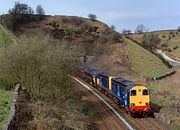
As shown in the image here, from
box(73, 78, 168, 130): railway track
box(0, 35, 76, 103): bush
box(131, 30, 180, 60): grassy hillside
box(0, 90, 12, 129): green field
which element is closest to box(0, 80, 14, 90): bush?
box(0, 90, 12, 129): green field

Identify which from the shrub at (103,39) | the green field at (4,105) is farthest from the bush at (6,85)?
the shrub at (103,39)

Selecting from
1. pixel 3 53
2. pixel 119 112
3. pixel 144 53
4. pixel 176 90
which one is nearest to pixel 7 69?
pixel 3 53

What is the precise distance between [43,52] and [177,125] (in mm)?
10885

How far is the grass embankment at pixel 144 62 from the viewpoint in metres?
72.1

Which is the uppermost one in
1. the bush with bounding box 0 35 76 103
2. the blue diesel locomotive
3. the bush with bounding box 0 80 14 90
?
the bush with bounding box 0 35 76 103

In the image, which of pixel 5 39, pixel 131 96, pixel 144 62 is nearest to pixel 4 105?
pixel 131 96

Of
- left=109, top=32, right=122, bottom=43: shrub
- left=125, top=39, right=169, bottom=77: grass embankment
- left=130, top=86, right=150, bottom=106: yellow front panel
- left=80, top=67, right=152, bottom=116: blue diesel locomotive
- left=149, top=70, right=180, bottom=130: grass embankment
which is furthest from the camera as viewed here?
left=109, top=32, right=122, bottom=43: shrub

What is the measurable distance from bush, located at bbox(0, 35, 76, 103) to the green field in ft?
4.42

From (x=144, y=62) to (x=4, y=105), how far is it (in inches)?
2283

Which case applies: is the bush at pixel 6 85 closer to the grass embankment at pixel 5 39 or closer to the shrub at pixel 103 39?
the grass embankment at pixel 5 39

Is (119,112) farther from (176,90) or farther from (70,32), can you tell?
(70,32)

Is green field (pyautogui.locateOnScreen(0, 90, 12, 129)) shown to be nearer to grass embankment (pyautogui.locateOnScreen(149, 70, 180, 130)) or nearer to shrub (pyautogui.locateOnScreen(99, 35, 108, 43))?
grass embankment (pyautogui.locateOnScreen(149, 70, 180, 130))

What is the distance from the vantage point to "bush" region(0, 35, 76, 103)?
1056 inches

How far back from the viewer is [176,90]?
4703 centimetres
